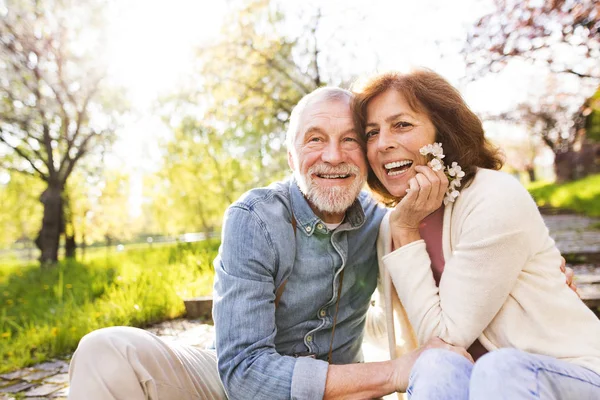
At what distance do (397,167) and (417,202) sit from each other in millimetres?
287

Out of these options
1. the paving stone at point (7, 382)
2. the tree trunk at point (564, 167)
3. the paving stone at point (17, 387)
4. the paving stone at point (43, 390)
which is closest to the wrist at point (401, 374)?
the paving stone at point (43, 390)

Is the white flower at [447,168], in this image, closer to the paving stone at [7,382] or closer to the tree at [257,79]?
the paving stone at [7,382]

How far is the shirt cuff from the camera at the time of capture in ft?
5.90

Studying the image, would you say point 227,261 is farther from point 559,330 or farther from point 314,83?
point 314,83

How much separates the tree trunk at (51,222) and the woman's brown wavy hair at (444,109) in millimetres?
13754

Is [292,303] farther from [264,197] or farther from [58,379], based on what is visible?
[58,379]

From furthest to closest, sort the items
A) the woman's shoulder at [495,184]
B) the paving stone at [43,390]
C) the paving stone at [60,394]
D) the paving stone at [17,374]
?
the paving stone at [17,374]
the paving stone at [43,390]
the paving stone at [60,394]
the woman's shoulder at [495,184]

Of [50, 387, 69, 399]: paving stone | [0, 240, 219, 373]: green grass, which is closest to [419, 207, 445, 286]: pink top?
[50, 387, 69, 399]: paving stone

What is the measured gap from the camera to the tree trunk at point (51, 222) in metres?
13.7

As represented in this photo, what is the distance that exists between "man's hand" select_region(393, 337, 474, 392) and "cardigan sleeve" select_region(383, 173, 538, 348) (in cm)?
5

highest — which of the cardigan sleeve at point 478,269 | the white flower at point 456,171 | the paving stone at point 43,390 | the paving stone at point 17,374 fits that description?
the white flower at point 456,171

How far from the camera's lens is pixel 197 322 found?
4953mm

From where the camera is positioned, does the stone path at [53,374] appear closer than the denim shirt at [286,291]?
No

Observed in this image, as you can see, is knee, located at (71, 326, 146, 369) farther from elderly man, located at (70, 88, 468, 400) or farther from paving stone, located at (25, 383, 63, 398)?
paving stone, located at (25, 383, 63, 398)
